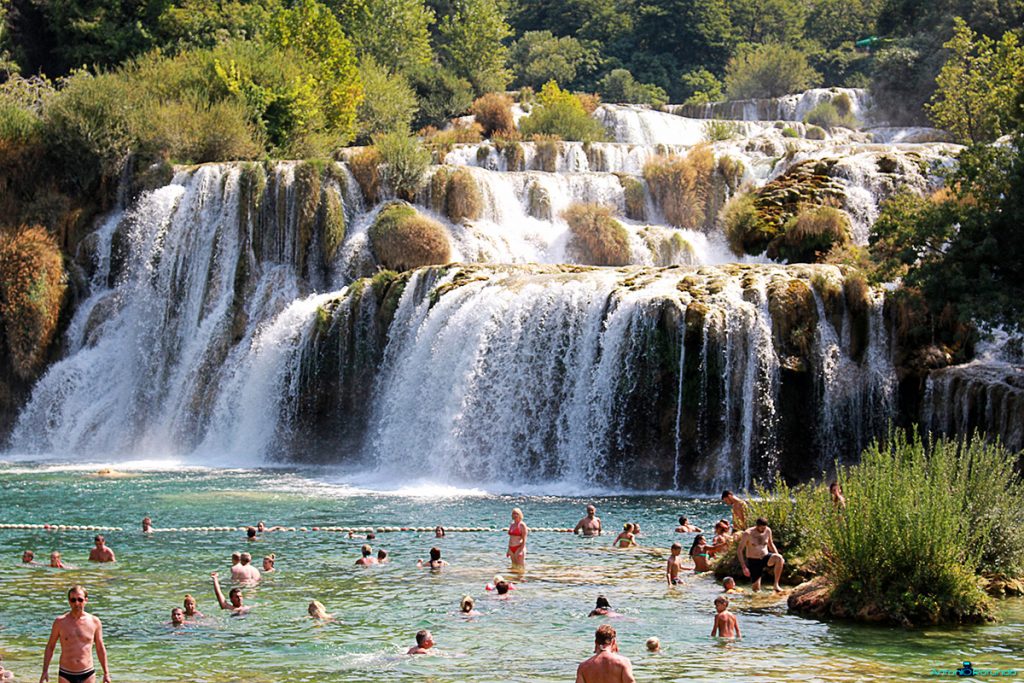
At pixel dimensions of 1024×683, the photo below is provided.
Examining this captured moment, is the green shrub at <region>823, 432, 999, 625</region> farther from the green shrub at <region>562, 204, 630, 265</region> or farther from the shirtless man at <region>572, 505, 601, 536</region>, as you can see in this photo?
the green shrub at <region>562, 204, 630, 265</region>

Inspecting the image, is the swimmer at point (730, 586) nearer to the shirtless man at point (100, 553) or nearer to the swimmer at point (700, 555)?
the swimmer at point (700, 555)

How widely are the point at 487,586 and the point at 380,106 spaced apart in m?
34.9

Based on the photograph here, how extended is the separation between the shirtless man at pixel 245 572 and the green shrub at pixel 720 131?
31.2 metres

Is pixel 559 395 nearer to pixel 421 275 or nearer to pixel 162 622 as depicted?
pixel 421 275

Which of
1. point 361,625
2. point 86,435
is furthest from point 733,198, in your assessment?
point 361,625

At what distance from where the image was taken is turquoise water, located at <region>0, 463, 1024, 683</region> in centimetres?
1504

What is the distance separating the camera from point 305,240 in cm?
3831

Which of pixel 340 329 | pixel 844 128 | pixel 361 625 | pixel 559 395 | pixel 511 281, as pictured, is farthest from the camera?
pixel 844 128

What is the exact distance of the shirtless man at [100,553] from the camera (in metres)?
21.1

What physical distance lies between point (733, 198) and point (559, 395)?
1070 cm

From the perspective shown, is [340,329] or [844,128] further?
[844,128]

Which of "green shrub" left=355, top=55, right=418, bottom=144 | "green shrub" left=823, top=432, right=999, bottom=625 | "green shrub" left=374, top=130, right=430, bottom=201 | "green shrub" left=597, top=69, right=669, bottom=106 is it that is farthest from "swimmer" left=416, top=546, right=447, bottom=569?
"green shrub" left=597, top=69, right=669, bottom=106

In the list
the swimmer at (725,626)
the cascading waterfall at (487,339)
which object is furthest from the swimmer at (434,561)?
the cascading waterfall at (487,339)

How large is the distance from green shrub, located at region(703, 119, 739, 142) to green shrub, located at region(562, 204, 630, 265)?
10.4 meters
